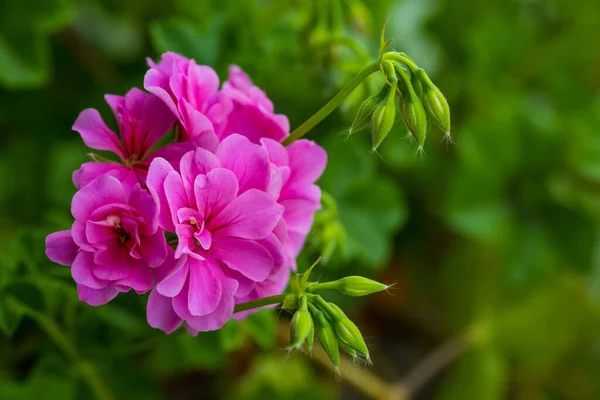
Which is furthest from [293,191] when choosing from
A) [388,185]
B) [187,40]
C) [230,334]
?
[388,185]

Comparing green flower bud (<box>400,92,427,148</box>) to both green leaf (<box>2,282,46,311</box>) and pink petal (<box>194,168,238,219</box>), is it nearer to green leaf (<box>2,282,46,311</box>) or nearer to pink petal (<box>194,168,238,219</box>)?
pink petal (<box>194,168,238,219</box>)

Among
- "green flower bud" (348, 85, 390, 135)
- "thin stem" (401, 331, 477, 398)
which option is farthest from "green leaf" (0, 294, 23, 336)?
"thin stem" (401, 331, 477, 398)

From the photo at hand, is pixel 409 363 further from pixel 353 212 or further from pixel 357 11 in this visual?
pixel 357 11

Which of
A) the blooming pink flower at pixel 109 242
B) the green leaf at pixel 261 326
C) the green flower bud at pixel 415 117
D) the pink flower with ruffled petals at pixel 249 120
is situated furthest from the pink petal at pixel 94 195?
the green leaf at pixel 261 326

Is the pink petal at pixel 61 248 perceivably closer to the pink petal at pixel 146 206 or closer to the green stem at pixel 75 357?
the pink petal at pixel 146 206

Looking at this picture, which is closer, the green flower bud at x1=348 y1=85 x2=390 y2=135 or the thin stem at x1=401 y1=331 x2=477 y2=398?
the green flower bud at x1=348 y1=85 x2=390 y2=135

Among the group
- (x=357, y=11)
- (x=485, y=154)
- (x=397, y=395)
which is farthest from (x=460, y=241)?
(x=357, y=11)
